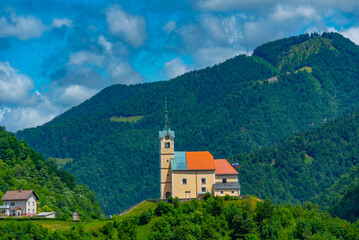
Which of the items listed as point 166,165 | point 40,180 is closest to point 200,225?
point 166,165

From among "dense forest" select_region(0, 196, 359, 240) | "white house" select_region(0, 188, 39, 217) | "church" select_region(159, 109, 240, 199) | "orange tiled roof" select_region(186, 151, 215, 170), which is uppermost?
"orange tiled roof" select_region(186, 151, 215, 170)

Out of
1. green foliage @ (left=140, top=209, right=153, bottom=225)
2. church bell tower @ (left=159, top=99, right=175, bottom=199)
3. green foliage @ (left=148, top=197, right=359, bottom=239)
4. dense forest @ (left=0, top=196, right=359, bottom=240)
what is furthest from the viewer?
church bell tower @ (left=159, top=99, right=175, bottom=199)

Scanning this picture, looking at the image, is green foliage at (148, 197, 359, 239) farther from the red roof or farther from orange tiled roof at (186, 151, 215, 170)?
the red roof

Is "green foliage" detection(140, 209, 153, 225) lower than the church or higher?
lower

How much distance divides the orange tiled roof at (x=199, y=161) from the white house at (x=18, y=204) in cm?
3444

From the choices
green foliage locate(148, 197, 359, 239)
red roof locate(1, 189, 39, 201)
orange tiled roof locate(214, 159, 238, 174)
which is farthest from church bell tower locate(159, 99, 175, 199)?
red roof locate(1, 189, 39, 201)

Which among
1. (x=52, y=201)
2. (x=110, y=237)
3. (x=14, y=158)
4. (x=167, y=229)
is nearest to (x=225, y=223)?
(x=167, y=229)

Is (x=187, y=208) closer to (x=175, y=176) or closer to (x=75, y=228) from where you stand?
(x=175, y=176)

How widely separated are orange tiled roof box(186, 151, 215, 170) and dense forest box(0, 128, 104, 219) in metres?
46.8

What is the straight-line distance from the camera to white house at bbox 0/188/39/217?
117269 mm

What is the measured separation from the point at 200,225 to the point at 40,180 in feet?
284

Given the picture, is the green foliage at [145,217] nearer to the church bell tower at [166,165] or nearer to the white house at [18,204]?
the church bell tower at [166,165]

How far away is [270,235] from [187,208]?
1553cm

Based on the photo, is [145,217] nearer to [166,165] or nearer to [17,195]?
[166,165]
